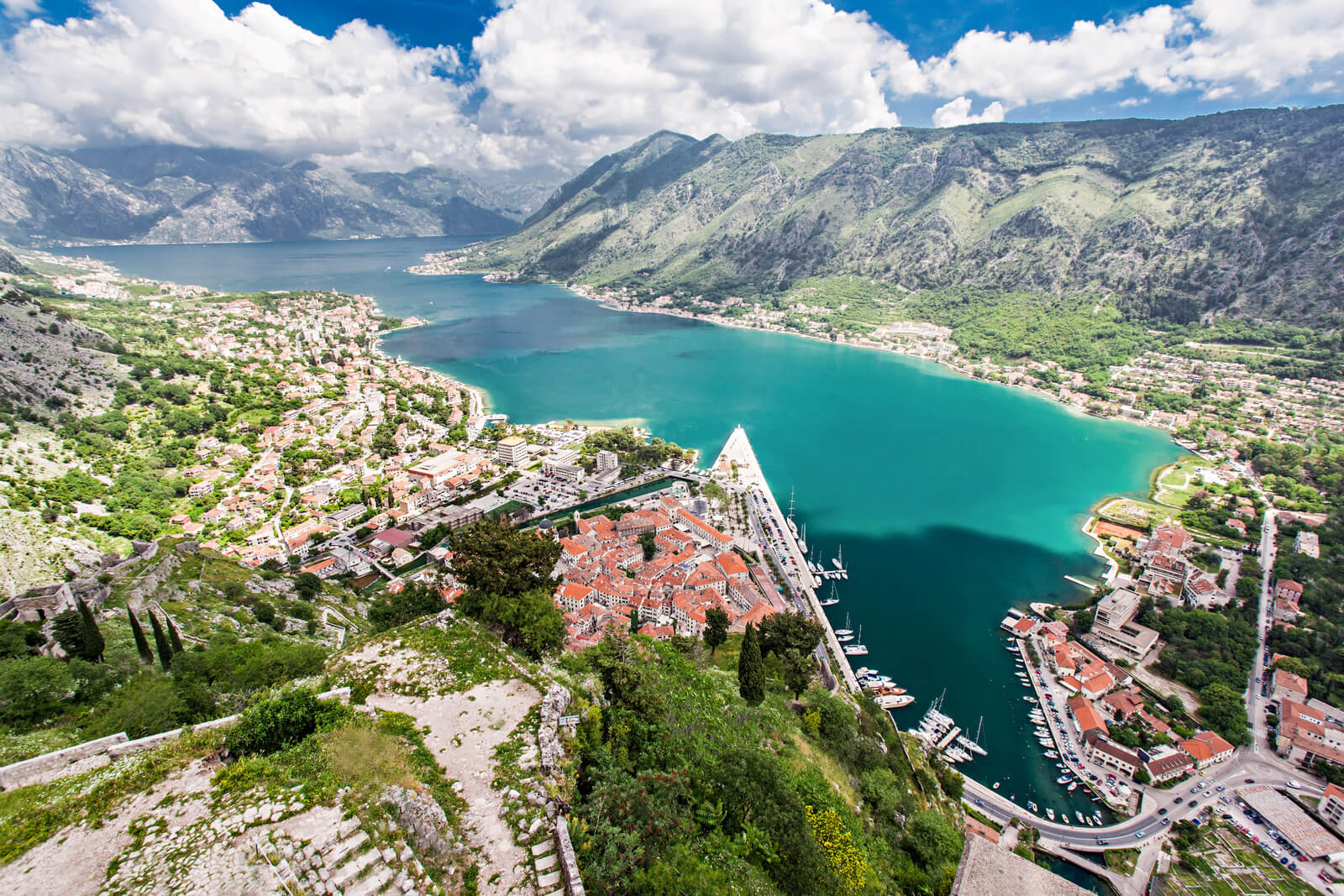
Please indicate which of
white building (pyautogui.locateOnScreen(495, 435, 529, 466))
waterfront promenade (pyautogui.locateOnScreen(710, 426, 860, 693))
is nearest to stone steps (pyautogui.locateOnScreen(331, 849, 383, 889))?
waterfront promenade (pyautogui.locateOnScreen(710, 426, 860, 693))

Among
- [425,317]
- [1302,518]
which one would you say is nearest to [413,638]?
[1302,518]

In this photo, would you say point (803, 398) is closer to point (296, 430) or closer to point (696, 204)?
point (296, 430)

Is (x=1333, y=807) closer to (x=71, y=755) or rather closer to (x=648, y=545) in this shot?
(x=648, y=545)

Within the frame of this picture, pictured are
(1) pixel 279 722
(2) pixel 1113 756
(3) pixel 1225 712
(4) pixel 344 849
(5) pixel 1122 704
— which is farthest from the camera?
(5) pixel 1122 704

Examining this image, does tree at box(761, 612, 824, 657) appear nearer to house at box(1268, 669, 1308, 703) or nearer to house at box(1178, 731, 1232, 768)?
house at box(1178, 731, 1232, 768)

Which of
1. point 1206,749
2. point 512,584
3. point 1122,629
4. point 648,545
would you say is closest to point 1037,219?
point 1122,629

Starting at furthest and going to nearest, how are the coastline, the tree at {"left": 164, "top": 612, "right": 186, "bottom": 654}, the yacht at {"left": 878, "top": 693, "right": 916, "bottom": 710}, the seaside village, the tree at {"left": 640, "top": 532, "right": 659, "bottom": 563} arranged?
1. the coastline
2. the tree at {"left": 640, "top": 532, "right": 659, "bottom": 563}
3. the seaside village
4. the yacht at {"left": 878, "top": 693, "right": 916, "bottom": 710}
5. the tree at {"left": 164, "top": 612, "right": 186, "bottom": 654}
